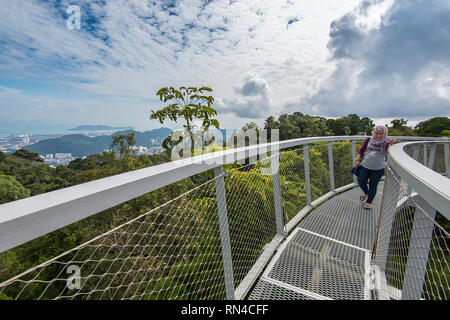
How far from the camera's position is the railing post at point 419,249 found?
0.95 m

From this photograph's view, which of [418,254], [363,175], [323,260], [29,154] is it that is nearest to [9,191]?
[323,260]

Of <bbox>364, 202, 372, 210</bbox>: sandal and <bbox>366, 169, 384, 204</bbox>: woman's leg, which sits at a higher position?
<bbox>366, 169, 384, 204</bbox>: woman's leg

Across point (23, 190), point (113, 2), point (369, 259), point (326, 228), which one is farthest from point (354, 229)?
point (113, 2)

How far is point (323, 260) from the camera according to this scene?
2229mm

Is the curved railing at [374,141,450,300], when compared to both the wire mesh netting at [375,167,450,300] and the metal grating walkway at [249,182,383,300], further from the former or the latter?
the metal grating walkway at [249,182,383,300]

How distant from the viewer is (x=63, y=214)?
63cm

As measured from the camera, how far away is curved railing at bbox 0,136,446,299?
0.66 m

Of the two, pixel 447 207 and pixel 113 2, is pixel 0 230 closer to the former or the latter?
pixel 447 207

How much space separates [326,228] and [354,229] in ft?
1.34

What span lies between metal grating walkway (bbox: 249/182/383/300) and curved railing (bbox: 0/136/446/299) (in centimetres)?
12

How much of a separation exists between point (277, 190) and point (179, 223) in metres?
1.21

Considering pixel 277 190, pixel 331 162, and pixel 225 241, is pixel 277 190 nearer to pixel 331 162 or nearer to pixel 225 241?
pixel 225 241

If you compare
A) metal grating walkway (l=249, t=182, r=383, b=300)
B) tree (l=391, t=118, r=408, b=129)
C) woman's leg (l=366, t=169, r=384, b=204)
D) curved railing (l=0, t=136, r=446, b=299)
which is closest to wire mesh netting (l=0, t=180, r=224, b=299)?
curved railing (l=0, t=136, r=446, b=299)

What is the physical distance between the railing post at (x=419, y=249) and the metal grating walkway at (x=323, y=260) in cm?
75
